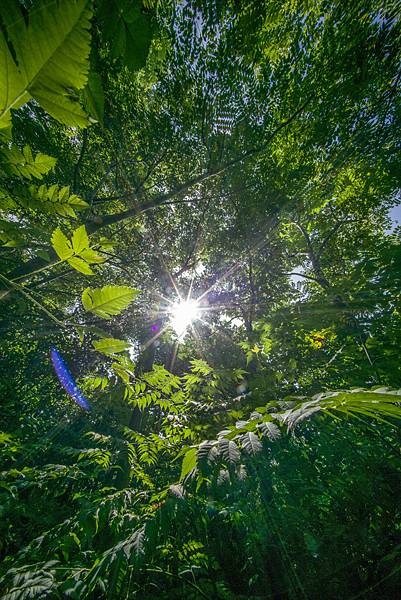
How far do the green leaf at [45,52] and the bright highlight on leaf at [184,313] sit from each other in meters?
5.98

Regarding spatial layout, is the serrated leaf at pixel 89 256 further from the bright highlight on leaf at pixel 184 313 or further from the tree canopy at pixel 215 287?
the bright highlight on leaf at pixel 184 313

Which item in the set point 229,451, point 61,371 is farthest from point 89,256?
point 61,371

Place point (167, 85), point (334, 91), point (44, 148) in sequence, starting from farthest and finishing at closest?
point (44, 148) < point (167, 85) < point (334, 91)

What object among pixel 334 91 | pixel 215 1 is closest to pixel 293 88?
pixel 334 91

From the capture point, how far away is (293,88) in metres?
4.26

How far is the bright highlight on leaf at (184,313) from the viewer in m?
6.67

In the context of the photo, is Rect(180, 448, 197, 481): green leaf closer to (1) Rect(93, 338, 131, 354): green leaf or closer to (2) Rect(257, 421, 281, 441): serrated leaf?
(2) Rect(257, 421, 281, 441): serrated leaf

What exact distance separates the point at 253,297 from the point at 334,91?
192 inches

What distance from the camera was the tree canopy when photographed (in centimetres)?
74

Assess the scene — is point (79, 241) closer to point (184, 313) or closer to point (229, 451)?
point (229, 451)

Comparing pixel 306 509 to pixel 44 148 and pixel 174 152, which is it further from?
pixel 44 148

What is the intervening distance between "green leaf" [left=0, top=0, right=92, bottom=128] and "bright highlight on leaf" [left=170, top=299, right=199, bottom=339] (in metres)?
5.98

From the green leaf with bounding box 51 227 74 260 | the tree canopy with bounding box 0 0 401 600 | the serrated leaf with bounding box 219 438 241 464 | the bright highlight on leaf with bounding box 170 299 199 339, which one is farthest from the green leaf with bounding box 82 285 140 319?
the bright highlight on leaf with bounding box 170 299 199 339

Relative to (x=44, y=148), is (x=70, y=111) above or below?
below
